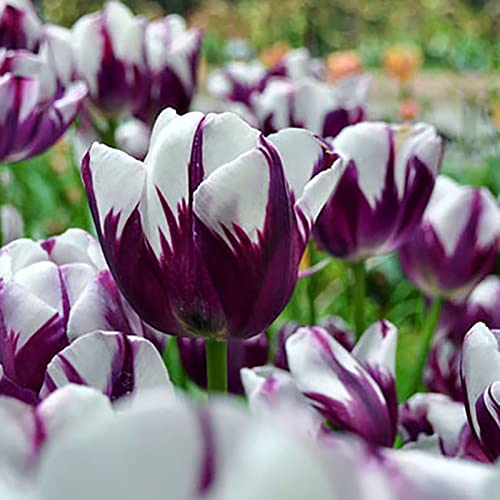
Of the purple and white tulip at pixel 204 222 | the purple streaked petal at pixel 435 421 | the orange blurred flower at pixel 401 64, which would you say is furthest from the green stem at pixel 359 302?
the orange blurred flower at pixel 401 64

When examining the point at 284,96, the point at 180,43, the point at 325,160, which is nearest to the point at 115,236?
the point at 325,160

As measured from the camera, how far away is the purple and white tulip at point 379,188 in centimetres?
58

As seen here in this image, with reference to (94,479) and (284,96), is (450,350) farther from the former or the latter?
(94,479)

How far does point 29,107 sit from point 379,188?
19 cm

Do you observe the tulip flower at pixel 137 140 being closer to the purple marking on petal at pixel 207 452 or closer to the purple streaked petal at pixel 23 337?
the purple streaked petal at pixel 23 337

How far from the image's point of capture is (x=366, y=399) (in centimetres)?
40

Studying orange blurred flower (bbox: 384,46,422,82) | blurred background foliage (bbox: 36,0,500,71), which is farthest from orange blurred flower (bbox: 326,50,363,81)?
blurred background foliage (bbox: 36,0,500,71)

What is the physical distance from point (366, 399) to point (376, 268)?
5.07 ft

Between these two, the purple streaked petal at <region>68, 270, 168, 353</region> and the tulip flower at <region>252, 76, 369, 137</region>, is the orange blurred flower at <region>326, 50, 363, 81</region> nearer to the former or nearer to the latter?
the tulip flower at <region>252, 76, 369, 137</region>

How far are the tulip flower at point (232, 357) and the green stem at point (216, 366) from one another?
13cm

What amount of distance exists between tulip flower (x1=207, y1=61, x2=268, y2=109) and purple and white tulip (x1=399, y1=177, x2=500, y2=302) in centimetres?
45

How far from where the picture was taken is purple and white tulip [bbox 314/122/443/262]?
582 mm

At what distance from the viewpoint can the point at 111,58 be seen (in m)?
0.87

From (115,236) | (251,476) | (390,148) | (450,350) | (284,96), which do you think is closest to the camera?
(251,476)
